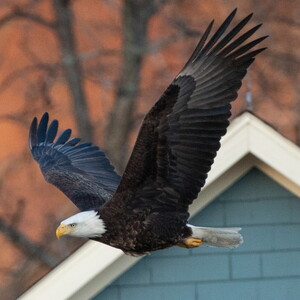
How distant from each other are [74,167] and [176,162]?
1.86 meters

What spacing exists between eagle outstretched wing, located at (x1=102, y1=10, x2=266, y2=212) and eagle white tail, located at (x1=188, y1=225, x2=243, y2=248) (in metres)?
0.33

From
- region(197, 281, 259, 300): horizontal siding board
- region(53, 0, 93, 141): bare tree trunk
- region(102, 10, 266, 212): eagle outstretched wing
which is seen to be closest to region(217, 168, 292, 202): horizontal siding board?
region(197, 281, 259, 300): horizontal siding board

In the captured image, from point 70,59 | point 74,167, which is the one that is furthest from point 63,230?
point 70,59

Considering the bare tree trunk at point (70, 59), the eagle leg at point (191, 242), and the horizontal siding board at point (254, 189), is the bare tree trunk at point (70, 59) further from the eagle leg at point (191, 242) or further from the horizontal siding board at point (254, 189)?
the eagle leg at point (191, 242)

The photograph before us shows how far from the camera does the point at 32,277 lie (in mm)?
18859

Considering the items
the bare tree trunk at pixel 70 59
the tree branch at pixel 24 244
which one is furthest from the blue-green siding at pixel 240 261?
the bare tree trunk at pixel 70 59

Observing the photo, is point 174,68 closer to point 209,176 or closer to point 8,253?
point 8,253

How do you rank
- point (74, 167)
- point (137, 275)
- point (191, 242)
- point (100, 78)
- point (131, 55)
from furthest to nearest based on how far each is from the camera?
point (100, 78), point (131, 55), point (74, 167), point (137, 275), point (191, 242)

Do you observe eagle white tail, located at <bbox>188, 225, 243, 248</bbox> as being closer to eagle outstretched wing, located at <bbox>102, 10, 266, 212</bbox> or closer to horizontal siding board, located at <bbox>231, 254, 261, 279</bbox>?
eagle outstretched wing, located at <bbox>102, 10, 266, 212</bbox>

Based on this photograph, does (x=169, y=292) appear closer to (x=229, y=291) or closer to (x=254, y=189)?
(x=229, y=291)

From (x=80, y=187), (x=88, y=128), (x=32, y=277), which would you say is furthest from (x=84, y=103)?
(x=80, y=187)

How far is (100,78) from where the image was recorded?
21688mm

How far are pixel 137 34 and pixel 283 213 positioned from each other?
7.98 meters

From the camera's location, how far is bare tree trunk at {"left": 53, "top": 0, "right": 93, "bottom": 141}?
67.8 feet
